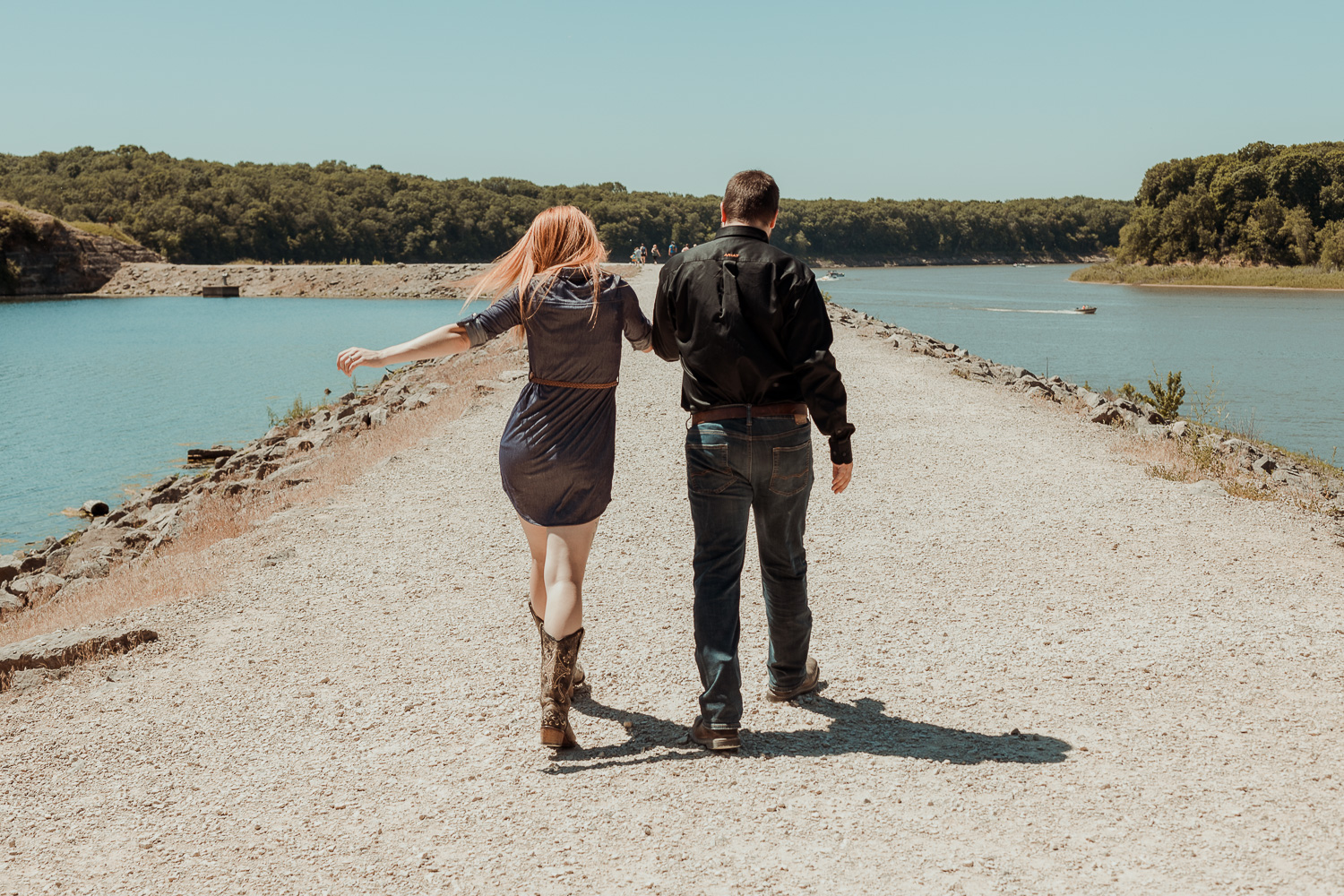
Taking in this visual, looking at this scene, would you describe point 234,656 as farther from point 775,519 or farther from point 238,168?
point 238,168

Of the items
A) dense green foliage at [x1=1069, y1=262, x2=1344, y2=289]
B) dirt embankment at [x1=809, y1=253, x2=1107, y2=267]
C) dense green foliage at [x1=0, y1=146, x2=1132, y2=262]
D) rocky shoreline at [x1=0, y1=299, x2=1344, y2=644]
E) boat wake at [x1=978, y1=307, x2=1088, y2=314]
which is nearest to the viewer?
rocky shoreline at [x1=0, y1=299, x2=1344, y2=644]

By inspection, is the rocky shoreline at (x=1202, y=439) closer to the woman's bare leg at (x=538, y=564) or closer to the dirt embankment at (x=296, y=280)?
the woman's bare leg at (x=538, y=564)

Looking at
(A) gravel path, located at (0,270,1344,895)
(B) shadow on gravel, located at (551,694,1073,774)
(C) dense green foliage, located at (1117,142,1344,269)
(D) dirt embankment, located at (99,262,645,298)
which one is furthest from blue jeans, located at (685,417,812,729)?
(C) dense green foliage, located at (1117,142,1344,269)

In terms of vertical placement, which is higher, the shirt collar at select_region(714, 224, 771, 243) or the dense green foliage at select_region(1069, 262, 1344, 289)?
the dense green foliage at select_region(1069, 262, 1344, 289)

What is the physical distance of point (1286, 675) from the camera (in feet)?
15.3

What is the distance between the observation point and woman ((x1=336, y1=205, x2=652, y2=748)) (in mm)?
3799

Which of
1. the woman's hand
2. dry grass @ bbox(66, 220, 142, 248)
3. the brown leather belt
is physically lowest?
the brown leather belt

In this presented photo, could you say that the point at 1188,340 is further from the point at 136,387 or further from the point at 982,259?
the point at 982,259

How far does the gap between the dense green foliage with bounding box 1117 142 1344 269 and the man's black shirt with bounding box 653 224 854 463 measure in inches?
3669

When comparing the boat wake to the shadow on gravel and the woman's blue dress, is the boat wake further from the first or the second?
the woman's blue dress

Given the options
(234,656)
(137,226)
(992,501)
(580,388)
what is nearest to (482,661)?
(234,656)

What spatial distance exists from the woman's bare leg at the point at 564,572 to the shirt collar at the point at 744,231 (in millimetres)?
1293

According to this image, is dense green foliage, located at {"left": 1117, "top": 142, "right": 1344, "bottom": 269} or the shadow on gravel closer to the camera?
the shadow on gravel

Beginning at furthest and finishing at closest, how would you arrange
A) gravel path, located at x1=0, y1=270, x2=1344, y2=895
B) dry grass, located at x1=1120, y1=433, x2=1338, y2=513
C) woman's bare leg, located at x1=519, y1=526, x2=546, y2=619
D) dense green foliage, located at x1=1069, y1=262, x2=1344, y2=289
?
1. dense green foliage, located at x1=1069, y1=262, x2=1344, y2=289
2. dry grass, located at x1=1120, y1=433, x2=1338, y2=513
3. woman's bare leg, located at x1=519, y1=526, x2=546, y2=619
4. gravel path, located at x1=0, y1=270, x2=1344, y2=895
